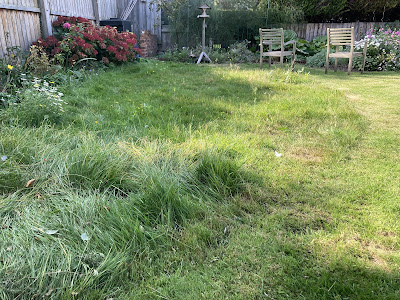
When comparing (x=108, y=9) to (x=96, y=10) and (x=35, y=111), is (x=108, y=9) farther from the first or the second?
(x=35, y=111)

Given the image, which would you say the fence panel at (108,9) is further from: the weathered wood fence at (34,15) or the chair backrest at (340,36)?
the chair backrest at (340,36)

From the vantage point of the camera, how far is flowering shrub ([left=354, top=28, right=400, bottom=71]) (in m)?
7.37

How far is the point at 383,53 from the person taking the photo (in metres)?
7.48

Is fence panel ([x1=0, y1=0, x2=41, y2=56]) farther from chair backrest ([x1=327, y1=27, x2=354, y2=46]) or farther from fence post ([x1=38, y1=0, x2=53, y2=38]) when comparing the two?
chair backrest ([x1=327, y1=27, x2=354, y2=46])

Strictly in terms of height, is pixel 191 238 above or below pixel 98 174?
below

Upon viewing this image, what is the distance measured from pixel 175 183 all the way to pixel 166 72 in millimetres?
5053

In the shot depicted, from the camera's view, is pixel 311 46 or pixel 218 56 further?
pixel 311 46

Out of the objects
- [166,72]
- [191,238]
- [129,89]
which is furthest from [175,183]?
[166,72]

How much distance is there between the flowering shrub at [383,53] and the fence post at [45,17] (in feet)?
23.7

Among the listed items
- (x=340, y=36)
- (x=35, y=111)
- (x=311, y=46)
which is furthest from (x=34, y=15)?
(x=311, y=46)

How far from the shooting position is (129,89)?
15.5 feet

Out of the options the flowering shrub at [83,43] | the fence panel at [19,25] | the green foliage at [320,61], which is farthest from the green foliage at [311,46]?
the fence panel at [19,25]

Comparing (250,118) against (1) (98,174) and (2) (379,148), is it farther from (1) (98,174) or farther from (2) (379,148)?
(1) (98,174)

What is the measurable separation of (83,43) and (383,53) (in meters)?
7.23
